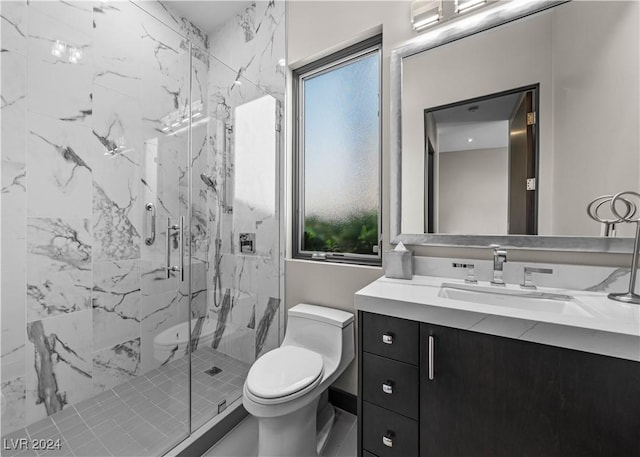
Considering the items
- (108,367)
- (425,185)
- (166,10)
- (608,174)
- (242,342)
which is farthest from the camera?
(166,10)

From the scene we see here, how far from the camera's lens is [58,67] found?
1.59 meters

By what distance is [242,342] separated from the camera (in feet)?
6.15

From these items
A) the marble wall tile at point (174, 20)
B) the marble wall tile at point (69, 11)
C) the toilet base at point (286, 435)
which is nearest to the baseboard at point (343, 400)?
the toilet base at point (286, 435)

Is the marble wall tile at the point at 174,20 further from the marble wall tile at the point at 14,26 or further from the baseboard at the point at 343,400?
the baseboard at the point at 343,400

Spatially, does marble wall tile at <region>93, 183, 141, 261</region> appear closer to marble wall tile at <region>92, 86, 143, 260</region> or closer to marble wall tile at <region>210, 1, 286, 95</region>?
marble wall tile at <region>92, 86, 143, 260</region>

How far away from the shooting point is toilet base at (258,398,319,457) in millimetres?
1190

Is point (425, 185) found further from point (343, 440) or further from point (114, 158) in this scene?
point (114, 158)

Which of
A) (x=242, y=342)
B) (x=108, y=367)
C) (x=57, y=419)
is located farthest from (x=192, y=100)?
(x=57, y=419)

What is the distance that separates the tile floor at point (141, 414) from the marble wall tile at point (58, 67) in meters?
1.68

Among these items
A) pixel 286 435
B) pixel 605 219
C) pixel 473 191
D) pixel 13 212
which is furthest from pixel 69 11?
pixel 605 219

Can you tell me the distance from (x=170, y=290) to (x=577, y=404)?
1.91m

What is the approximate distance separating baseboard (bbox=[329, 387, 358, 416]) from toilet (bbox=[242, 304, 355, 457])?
5 centimetres

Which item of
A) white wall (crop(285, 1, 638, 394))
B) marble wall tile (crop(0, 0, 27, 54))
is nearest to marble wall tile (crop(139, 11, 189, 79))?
marble wall tile (crop(0, 0, 27, 54))

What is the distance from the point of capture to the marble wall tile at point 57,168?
4.93 ft
